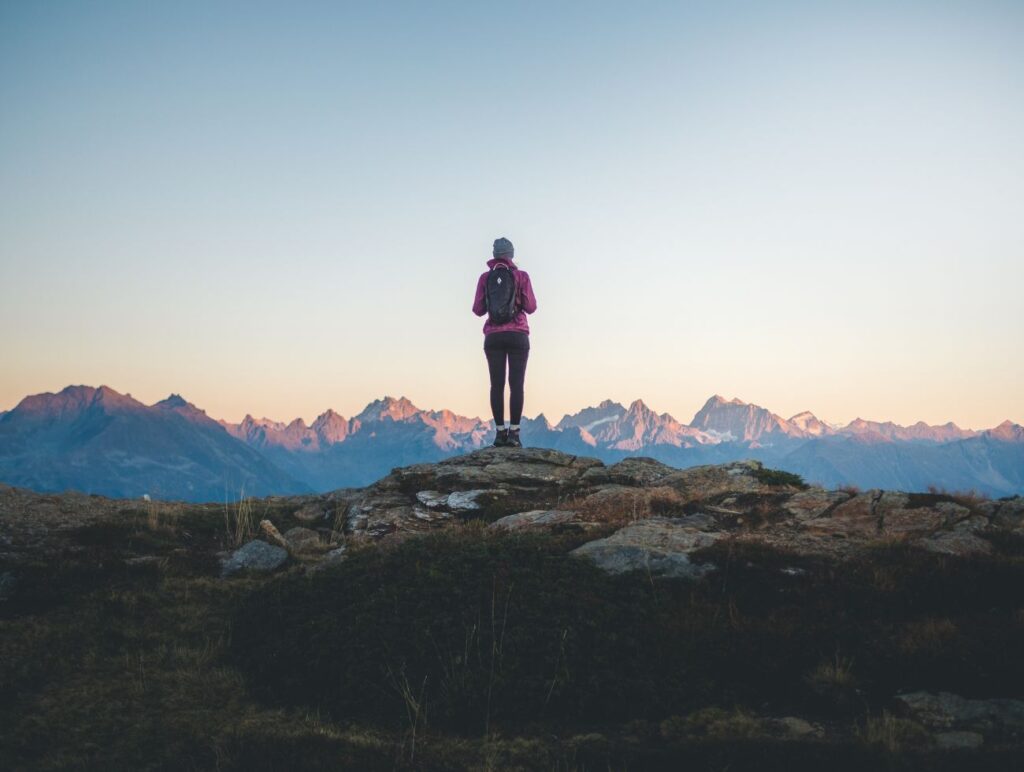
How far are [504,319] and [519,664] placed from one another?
1285 cm

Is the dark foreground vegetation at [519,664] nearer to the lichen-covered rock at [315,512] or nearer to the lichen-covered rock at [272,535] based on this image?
the lichen-covered rock at [272,535]

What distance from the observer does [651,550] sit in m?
10.2

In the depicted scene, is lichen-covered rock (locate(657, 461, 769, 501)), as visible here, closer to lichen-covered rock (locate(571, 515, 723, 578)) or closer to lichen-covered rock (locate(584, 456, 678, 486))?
lichen-covered rock (locate(584, 456, 678, 486))

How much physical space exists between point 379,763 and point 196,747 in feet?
6.86

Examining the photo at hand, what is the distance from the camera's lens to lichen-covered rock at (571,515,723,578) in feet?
31.9

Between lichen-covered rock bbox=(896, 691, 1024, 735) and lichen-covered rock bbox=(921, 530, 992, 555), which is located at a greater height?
lichen-covered rock bbox=(921, 530, 992, 555)

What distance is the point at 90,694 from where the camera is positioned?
311 inches

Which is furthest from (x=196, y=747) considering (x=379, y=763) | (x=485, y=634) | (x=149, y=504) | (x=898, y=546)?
(x=149, y=504)

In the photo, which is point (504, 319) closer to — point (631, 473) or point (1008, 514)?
point (631, 473)

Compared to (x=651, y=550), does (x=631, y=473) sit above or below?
above

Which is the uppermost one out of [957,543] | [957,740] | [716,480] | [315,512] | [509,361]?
[509,361]

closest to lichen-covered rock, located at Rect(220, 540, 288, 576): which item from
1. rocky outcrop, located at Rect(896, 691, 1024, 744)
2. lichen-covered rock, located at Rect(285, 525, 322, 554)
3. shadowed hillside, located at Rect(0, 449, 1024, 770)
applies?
shadowed hillside, located at Rect(0, 449, 1024, 770)

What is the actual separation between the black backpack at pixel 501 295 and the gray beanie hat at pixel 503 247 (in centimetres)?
61

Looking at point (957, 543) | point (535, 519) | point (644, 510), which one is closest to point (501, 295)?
point (535, 519)
